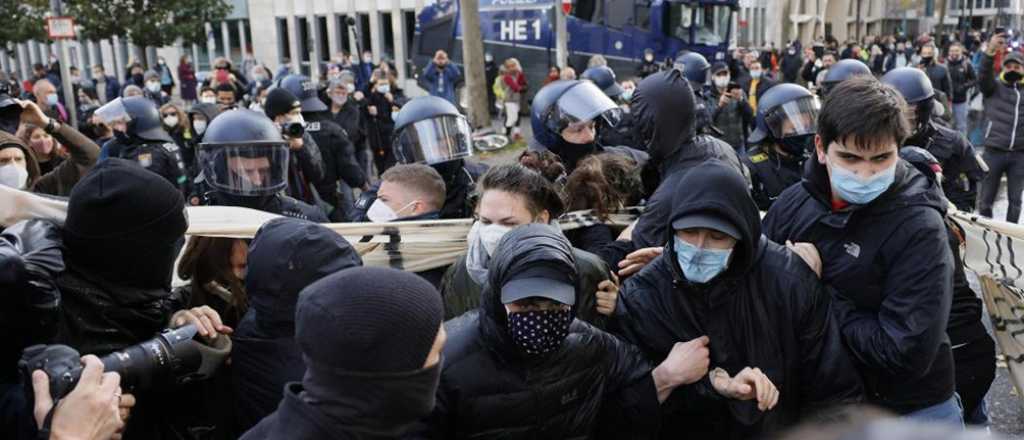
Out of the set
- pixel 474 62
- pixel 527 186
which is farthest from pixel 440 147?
pixel 474 62

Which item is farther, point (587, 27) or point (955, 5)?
point (955, 5)

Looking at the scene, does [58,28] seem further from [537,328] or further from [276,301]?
[537,328]

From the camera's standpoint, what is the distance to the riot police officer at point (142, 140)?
5.71 metres

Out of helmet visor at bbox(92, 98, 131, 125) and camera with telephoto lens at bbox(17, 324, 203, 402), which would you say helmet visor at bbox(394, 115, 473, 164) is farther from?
camera with telephoto lens at bbox(17, 324, 203, 402)

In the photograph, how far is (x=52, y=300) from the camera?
7.05 feet

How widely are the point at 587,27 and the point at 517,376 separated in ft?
58.1

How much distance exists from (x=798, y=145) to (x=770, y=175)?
22 cm

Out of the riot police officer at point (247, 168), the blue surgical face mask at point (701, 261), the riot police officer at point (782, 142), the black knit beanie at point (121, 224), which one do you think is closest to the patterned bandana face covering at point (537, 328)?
the blue surgical face mask at point (701, 261)

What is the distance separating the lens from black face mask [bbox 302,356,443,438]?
1686mm

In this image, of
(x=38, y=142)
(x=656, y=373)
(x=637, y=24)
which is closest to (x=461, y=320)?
(x=656, y=373)

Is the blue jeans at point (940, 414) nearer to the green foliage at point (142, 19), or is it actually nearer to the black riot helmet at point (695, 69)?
the black riot helmet at point (695, 69)

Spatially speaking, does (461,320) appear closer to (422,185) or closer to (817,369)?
(817,369)

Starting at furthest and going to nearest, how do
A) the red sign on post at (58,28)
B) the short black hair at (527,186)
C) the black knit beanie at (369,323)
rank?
the red sign on post at (58,28) < the short black hair at (527,186) < the black knit beanie at (369,323)

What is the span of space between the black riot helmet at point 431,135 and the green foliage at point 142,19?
858 inches
